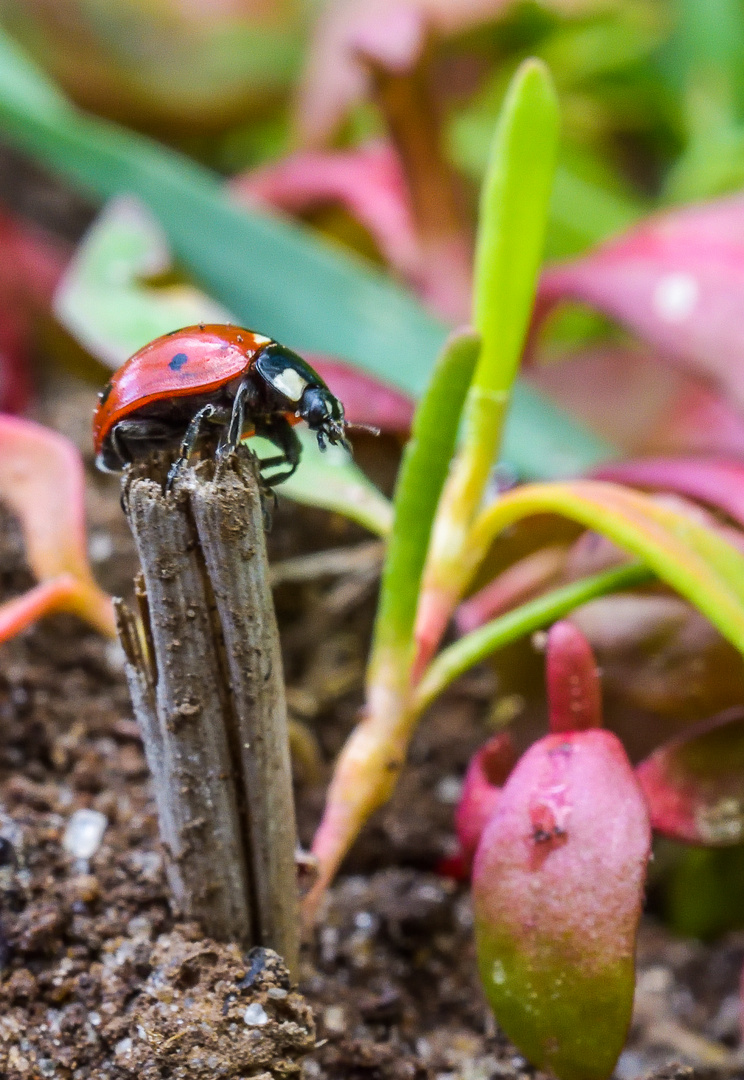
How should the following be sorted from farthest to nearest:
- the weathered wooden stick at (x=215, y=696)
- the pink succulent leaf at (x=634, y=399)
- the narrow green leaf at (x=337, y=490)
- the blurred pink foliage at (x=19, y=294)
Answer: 1. the blurred pink foliage at (x=19, y=294)
2. the pink succulent leaf at (x=634, y=399)
3. the narrow green leaf at (x=337, y=490)
4. the weathered wooden stick at (x=215, y=696)

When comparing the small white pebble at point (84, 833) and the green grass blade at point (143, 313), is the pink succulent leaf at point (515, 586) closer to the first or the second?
the green grass blade at point (143, 313)

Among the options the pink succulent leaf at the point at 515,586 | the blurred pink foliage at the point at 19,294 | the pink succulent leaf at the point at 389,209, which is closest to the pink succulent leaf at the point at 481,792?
the pink succulent leaf at the point at 515,586

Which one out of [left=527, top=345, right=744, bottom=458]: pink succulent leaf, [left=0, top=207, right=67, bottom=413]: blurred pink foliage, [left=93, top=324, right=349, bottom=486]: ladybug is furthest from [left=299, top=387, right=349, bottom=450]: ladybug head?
[left=0, top=207, right=67, bottom=413]: blurred pink foliage

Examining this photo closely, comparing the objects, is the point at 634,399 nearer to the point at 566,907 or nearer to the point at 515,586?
the point at 515,586

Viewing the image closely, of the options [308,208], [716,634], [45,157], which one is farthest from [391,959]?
[45,157]

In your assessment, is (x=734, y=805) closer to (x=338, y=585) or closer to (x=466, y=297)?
(x=338, y=585)

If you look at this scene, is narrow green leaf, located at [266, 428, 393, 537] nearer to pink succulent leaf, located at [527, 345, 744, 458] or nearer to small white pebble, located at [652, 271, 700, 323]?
small white pebble, located at [652, 271, 700, 323]

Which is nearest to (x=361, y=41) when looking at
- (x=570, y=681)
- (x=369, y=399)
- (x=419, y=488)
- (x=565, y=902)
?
(x=369, y=399)

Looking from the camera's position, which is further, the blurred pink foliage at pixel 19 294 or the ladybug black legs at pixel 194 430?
the blurred pink foliage at pixel 19 294
